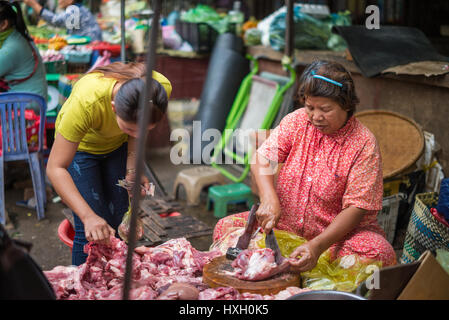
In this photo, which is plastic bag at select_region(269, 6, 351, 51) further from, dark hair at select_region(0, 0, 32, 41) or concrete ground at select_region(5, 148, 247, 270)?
dark hair at select_region(0, 0, 32, 41)

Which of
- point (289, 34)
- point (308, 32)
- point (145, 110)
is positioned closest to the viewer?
point (145, 110)

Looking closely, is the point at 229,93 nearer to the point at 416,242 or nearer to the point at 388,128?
the point at 388,128

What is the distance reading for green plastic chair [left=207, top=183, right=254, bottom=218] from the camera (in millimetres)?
4797

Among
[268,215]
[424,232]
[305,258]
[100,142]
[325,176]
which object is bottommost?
[424,232]

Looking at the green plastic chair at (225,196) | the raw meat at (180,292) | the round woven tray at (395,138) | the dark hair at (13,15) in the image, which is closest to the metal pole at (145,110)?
the raw meat at (180,292)

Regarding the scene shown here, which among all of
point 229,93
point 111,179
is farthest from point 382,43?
point 111,179

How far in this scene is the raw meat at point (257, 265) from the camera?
231 centimetres

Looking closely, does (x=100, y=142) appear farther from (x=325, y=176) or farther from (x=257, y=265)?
(x=325, y=176)

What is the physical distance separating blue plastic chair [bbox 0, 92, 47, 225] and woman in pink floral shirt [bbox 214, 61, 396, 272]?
2.49 metres

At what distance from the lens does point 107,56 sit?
5.68 meters

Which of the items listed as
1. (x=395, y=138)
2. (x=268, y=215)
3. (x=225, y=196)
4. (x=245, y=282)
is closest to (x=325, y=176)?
(x=268, y=215)

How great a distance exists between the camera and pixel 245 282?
2299mm

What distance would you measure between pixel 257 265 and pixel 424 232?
4.77 feet

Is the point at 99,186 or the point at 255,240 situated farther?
the point at 99,186
